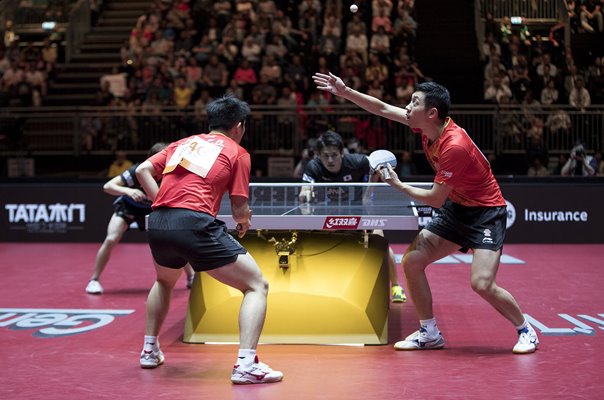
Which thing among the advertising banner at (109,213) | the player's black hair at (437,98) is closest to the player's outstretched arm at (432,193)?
the player's black hair at (437,98)

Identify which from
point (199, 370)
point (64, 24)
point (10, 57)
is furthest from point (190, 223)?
point (64, 24)

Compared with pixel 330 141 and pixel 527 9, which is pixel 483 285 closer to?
pixel 330 141

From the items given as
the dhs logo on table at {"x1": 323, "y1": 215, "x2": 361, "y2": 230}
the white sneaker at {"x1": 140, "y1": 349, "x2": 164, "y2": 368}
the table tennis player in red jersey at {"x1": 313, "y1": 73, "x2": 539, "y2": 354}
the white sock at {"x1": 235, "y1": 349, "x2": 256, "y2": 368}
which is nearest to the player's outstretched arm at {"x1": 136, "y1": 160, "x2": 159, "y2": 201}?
the white sneaker at {"x1": 140, "y1": 349, "x2": 164, "y2": 368}

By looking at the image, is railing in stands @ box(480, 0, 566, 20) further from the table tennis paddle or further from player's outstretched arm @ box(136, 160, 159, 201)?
player's outstretched arm @ box(136, 160, 159, 201)

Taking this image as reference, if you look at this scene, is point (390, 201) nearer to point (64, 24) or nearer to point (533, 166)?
point (533, 166)

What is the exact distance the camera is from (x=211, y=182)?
5344 mm

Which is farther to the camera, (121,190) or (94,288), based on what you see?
(94,288)

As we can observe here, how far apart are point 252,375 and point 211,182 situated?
119 cm

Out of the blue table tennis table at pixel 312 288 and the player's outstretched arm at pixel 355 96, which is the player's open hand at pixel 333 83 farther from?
the blue table tennis table at pixel 312 288

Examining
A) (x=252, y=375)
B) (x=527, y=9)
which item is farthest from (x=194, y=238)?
(x=527, y=9)

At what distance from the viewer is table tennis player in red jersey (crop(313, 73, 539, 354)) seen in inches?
233

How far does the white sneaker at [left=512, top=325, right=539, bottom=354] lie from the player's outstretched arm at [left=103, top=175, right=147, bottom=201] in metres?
3.29

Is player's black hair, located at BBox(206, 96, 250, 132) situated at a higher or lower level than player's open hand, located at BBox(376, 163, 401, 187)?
higher

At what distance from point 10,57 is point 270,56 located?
6468 mm
